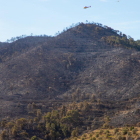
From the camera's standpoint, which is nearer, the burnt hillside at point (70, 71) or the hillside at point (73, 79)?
the hillside at point (73, 79)

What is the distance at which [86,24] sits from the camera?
10900 centimetres

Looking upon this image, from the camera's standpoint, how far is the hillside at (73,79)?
124ft

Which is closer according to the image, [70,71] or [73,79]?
[73,79]

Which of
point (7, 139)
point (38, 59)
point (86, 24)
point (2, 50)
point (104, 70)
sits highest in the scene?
point (86, 24)

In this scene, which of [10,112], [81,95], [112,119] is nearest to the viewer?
[112,119]

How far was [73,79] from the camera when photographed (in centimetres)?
5525

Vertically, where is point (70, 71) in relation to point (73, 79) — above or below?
above

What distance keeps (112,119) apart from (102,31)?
79129 millimetres

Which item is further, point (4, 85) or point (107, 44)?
point (107, 44)

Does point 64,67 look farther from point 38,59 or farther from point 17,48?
point 17,48

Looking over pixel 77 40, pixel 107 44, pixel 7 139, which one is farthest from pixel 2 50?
pixel 7 139

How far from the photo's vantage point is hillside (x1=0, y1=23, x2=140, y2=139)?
1484 inches

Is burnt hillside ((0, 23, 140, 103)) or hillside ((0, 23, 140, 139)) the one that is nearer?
hillside ((0, 23, 140, 139))

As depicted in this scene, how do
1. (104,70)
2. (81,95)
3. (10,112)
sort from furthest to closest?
(104,70) < (81,95) < (10,112)
